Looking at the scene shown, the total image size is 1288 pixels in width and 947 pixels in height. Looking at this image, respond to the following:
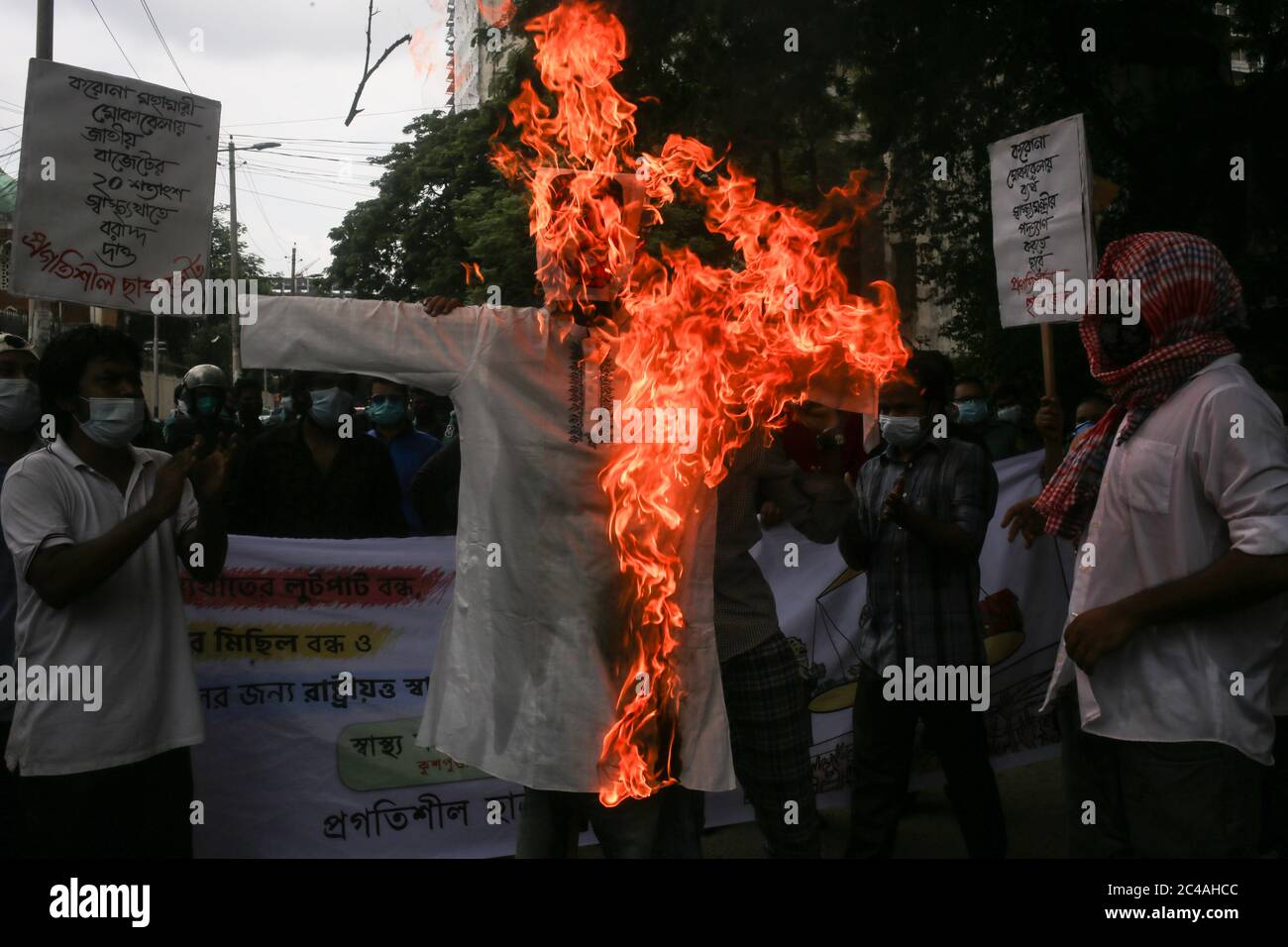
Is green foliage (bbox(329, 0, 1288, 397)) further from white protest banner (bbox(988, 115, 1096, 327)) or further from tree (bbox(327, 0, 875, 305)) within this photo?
white protest banner (bbox(988, 115, 1096, 327))

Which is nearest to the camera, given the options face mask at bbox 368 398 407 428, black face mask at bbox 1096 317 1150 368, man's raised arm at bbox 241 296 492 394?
black face mask at bbox 1096 317 1150 368

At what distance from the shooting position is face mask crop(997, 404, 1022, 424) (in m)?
8.59

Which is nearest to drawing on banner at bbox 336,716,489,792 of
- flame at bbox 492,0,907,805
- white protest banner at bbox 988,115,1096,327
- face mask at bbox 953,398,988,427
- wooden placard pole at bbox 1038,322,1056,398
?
flame at bbox 492,0,907,805

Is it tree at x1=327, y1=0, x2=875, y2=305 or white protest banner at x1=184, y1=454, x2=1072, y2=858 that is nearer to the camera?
white protest banner at x1=184, y1=454, x2=1072, y2=858

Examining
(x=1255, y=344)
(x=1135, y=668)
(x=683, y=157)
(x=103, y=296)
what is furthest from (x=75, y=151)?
(x=1255, y=344)

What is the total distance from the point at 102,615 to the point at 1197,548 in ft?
9.92

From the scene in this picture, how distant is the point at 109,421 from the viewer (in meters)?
3.61

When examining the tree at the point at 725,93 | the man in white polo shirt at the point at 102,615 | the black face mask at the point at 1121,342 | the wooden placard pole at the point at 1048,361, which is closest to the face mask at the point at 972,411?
the wooden placard pole at the point at 1048,361

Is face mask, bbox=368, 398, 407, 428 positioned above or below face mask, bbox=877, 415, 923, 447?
above

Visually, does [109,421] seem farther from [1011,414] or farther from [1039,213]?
[1011,414]

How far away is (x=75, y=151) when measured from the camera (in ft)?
15.5

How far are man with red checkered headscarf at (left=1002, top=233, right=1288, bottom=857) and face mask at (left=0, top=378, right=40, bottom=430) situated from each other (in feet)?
11.7

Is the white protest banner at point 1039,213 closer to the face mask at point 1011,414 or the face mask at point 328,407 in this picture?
the face mask at point 1011,414
